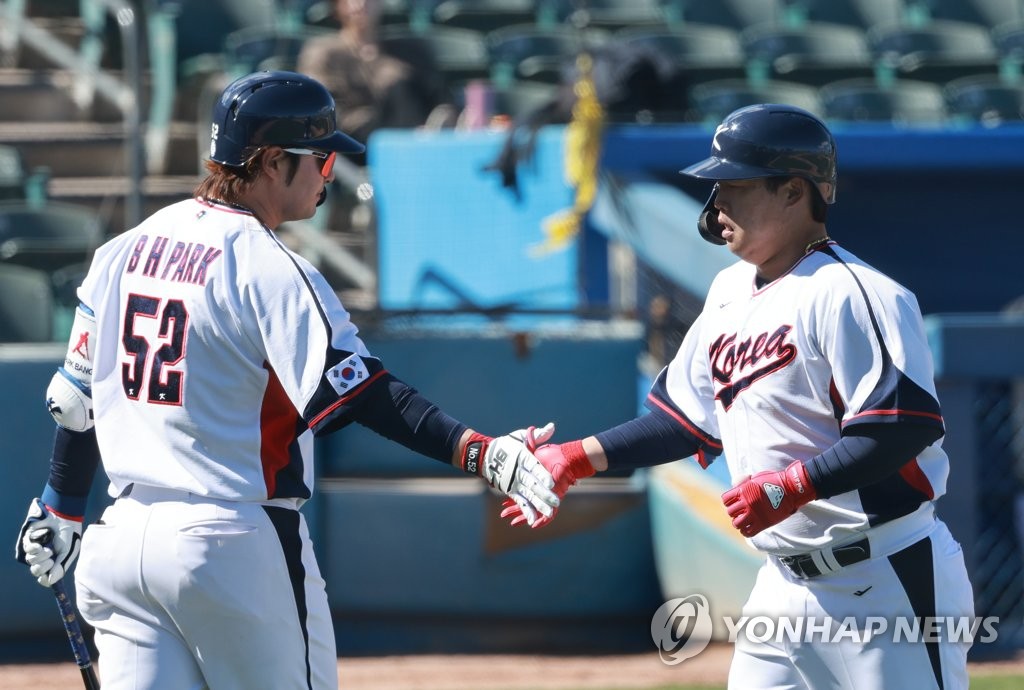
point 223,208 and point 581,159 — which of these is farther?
point 581,159

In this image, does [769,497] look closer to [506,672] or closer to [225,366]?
[225,366]

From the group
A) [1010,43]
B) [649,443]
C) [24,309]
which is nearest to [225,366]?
[649,443]

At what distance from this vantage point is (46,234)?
7.90 metres

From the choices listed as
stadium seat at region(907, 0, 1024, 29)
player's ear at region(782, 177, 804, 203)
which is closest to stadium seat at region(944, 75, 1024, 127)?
stadium seat at region(907, 0, 1024, 29)

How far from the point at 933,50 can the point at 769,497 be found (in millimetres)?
8431

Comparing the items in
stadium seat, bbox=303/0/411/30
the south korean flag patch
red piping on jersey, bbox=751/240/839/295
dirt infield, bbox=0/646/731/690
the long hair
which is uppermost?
the long hair

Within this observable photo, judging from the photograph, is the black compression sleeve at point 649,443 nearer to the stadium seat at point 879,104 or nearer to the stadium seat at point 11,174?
the stadium seat at point 11,174

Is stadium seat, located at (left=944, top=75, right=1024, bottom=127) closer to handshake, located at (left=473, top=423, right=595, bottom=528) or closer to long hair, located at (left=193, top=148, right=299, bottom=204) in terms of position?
handshake, located at (left=473, top=423, right=595, bottom=528)

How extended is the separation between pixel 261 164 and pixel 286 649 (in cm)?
96

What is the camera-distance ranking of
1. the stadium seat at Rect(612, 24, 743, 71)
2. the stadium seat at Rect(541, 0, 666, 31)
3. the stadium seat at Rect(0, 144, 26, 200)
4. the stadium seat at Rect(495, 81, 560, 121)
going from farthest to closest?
the stadium seat at Rect(541, 0, 666, 31) → the stadium seat at Rect(612, 24, 743, 71) → the stadium seat at Rect(495, 81, 560, 121) → the stadium seat at Rect(0, 144, 26, 200)

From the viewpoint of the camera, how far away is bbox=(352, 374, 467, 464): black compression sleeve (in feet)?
9.51

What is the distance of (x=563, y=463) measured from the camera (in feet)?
Answer: 11.0

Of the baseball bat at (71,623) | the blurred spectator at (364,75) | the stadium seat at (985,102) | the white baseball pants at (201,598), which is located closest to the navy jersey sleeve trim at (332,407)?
the white baseball pants at (201,598)

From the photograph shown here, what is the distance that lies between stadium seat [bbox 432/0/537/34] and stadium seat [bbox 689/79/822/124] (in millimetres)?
1837
